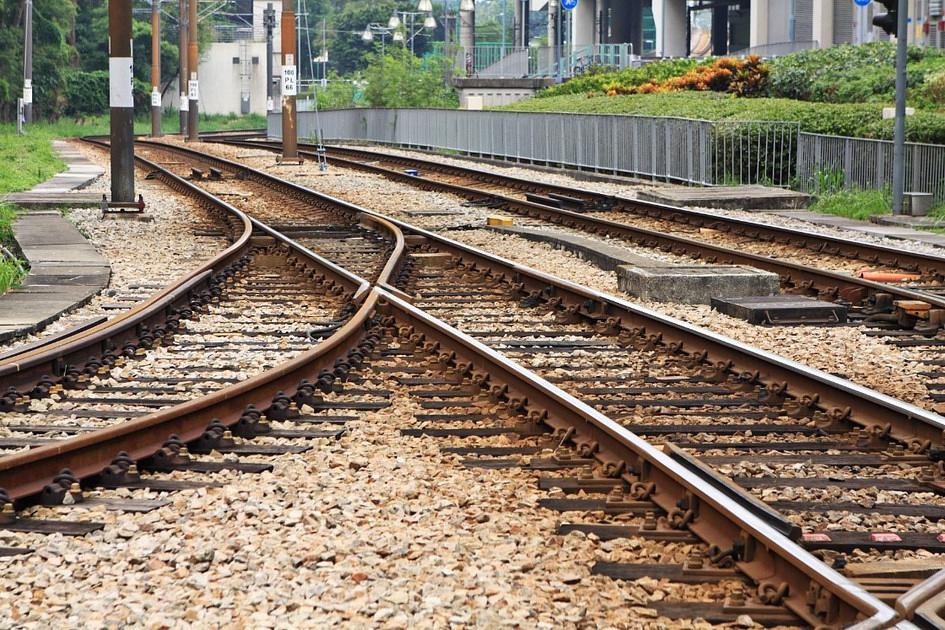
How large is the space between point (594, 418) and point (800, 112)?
22836 millimetres

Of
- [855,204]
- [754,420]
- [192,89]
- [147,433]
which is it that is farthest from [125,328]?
[192,89]

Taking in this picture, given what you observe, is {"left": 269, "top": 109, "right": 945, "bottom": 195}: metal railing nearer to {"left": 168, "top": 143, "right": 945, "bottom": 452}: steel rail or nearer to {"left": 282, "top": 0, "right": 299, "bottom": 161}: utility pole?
{"left": 282, "top": 0, "right": 299, "bottom": 161}: utility pole

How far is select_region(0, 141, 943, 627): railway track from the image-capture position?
17.0 ft

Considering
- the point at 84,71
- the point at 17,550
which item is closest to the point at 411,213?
the point at 17,550

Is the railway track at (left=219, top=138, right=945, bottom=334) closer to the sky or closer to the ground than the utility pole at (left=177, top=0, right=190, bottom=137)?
closer to the ground

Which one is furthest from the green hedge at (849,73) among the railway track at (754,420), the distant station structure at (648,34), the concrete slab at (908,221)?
the railway track at (754,420)

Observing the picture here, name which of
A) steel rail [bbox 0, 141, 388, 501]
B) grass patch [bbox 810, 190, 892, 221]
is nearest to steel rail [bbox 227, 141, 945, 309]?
grass patch [bbox 810, 190, 892, 221]

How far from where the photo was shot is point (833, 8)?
171 ft

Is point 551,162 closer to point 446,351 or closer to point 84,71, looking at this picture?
point 446,351

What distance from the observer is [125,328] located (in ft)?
33.2

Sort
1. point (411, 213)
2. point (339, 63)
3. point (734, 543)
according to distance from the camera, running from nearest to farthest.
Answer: point (734, 543), point (411, 213), point (339, 63)

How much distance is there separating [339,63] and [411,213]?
393ft

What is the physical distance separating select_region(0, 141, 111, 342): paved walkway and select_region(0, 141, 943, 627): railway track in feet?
8.00

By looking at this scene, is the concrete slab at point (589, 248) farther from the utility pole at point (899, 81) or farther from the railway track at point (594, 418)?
the utility pole at point (899, 81)
